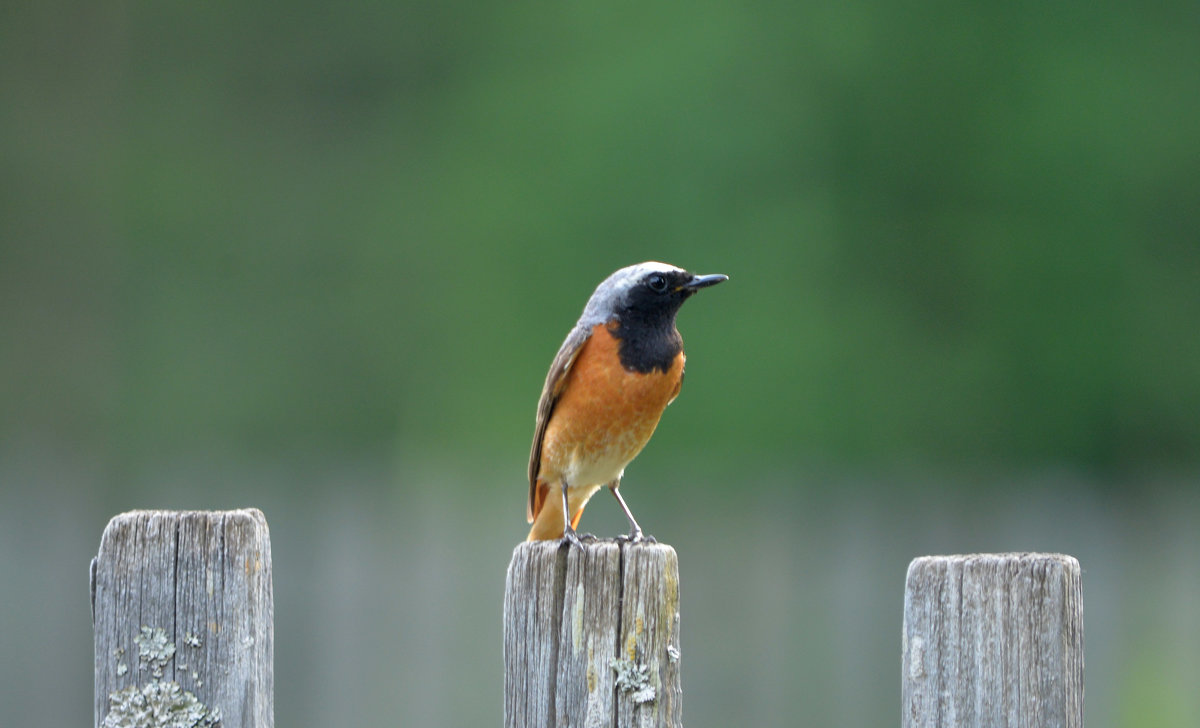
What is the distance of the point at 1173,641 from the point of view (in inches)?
264

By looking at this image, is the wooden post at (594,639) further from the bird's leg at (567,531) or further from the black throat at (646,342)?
the black throat at (646,342)

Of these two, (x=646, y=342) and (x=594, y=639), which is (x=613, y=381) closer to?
(x=646, y=342)

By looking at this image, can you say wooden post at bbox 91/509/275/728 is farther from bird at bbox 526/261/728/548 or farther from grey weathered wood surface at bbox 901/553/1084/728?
bird at bbox 526/261/728/548

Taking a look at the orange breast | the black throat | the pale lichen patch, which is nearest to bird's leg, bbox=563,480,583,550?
the orange breast

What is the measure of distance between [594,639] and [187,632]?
76 centimetres

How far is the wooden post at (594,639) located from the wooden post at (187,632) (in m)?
0.51

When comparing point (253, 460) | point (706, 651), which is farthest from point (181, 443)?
point (706, 651)

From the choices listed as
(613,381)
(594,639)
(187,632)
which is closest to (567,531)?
(613,381)

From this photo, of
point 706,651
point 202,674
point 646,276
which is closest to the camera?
point 202,674

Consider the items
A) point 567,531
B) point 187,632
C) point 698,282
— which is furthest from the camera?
point 698,282

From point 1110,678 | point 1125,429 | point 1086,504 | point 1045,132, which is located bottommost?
point 1110,678

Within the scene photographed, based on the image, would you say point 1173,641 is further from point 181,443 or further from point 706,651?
point 181,443

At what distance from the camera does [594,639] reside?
8.27 ft

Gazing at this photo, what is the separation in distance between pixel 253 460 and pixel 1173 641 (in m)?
5.25
